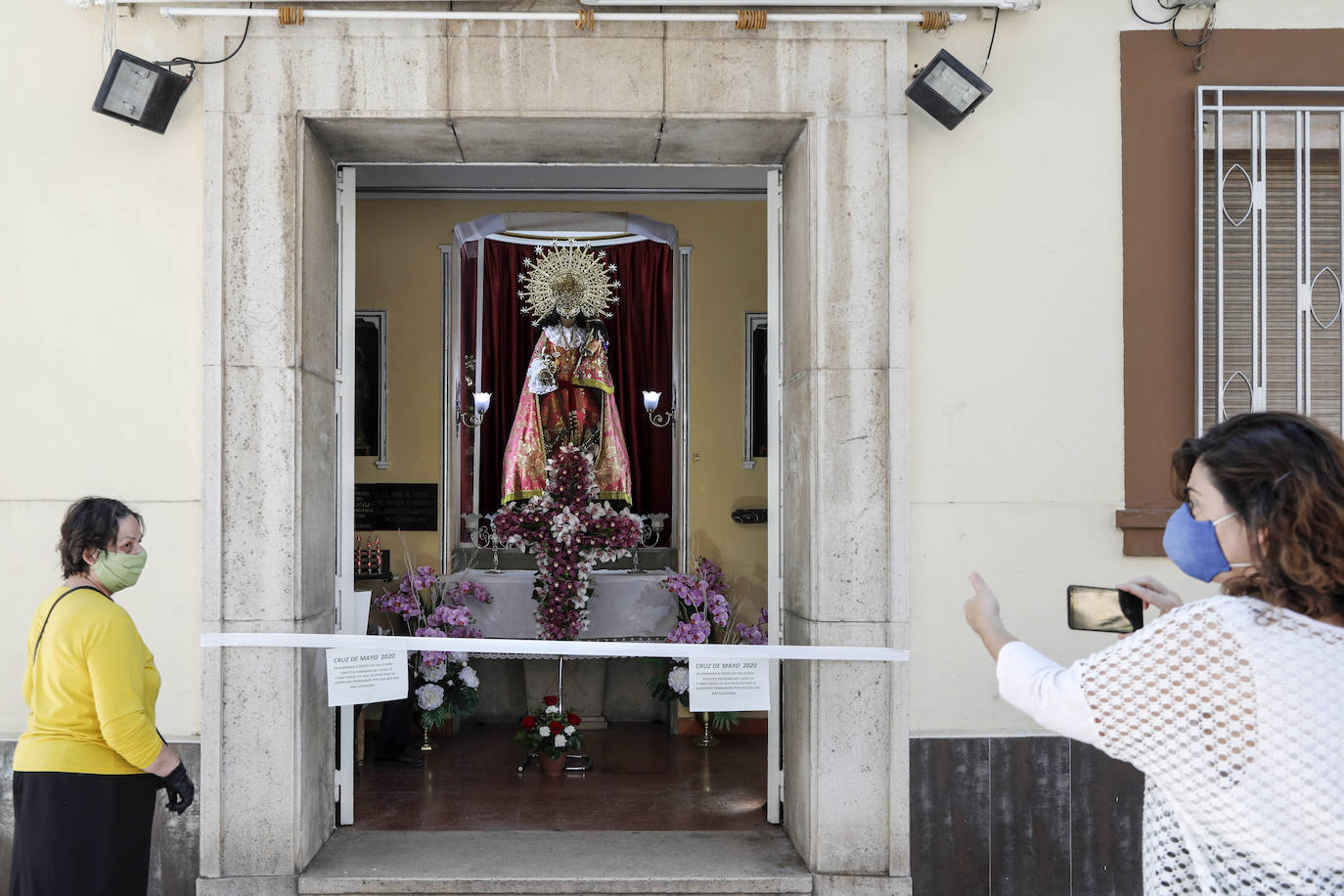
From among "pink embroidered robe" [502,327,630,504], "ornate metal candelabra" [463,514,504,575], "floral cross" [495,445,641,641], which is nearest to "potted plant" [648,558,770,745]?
"floral cross" [495,445,641,641]

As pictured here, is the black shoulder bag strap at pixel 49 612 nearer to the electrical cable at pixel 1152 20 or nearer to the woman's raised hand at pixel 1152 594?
the woman's raised hand at pixel 1152 594

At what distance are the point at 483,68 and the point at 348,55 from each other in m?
0.47

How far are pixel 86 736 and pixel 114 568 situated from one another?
0.43m

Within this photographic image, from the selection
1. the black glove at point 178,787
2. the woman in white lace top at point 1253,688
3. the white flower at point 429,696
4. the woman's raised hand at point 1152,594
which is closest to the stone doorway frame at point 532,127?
the black glove at point 178,787

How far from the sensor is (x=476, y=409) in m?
7.56

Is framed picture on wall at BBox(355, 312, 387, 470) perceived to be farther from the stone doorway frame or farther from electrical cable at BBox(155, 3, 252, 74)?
electrical cable at BBox(155, 3, 252, 74)

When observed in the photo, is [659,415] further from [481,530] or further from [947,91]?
[947,91]

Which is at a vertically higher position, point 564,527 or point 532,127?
point 532,127

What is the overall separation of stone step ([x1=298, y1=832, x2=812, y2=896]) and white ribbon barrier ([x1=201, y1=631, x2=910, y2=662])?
77 cm

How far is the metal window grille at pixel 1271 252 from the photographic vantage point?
4176mm

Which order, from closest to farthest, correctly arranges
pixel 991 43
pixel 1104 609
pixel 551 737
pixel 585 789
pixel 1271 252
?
1. pixel 1104 609
2. pixel 991 43
3. pixel 1271 252
4. pixel 585 789
5. pixel 551 737

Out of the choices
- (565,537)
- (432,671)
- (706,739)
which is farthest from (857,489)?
(706,739)

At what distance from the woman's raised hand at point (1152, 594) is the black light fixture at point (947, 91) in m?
2.15

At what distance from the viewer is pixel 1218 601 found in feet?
5.88
